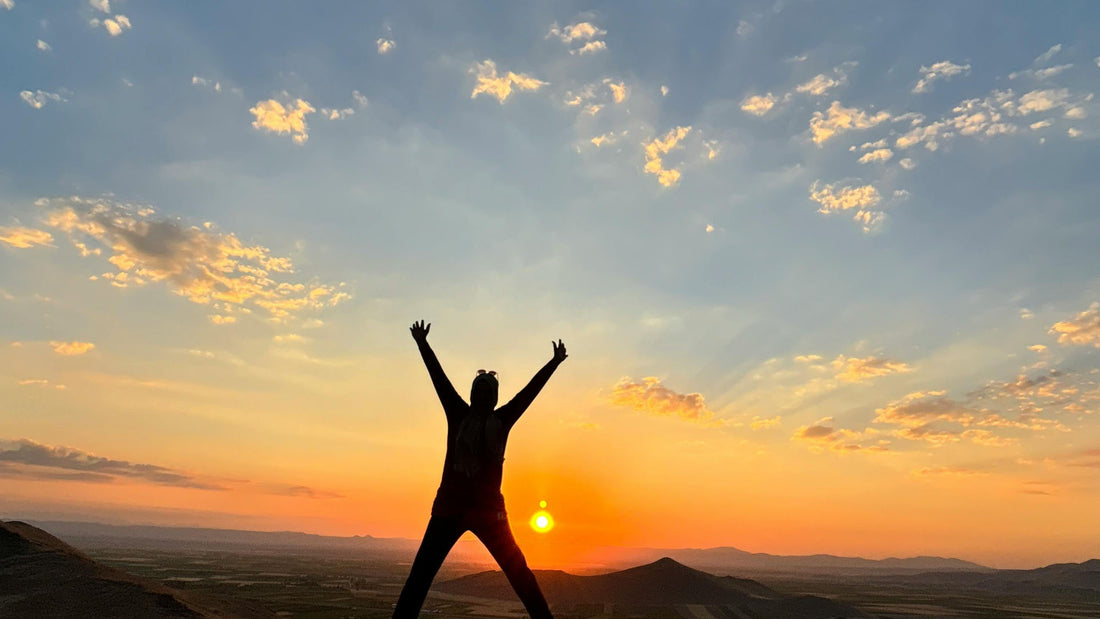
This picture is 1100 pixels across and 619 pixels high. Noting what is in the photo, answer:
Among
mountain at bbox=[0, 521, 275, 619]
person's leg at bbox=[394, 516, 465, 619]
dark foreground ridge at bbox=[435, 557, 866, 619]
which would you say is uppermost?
person's leg at bbox=[394, 516, 465, 619]

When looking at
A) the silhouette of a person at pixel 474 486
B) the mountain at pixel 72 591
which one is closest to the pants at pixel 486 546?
the silhouette of a person at pixel 474 486

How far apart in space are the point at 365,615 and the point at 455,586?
47.6m

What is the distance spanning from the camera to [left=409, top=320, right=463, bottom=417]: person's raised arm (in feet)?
20.2

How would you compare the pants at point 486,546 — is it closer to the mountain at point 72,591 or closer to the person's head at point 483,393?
the person's head at point 483,393

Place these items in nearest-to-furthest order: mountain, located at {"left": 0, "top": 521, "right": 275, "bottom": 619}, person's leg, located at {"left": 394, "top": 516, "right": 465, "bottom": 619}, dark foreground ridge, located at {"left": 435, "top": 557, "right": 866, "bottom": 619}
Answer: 1. person's leg, located at {"left": 394, "top": 516, "right": 465, "bottom": 619}
2. mountain, located at {"left": 0, "top": 521, "right": 275, "bottom": 619}
3. dark foreground ridge, located at {"left": 435, "top": 557, "right": 866, "bottom": 619}

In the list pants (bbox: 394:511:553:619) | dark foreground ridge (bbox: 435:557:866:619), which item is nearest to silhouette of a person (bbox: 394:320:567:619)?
pants (bbox: 394:511:553:619)

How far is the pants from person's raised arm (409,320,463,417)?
3.35 feet

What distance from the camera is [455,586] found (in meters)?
100

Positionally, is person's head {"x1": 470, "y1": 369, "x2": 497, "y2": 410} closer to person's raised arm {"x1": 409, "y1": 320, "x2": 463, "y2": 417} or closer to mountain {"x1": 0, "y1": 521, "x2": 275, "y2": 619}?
person's raised arm {"x1": 409, "y1": 320, "x2": 463, "y2": 417}

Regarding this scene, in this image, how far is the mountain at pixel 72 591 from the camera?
11.0 metres

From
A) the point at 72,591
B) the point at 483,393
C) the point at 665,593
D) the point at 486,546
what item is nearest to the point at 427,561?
the point at 486,546

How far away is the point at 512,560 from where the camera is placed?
570cm

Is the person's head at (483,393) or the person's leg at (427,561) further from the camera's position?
the person's head at (483,393)

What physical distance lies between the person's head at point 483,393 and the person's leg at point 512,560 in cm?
101
